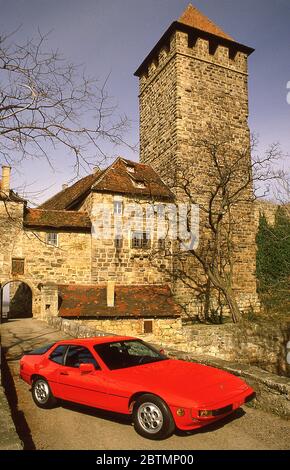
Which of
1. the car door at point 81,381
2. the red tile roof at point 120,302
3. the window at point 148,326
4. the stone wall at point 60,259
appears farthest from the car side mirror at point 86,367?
the stone wall at point 60,259

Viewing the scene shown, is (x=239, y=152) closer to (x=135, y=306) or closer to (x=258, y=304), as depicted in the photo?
(x=258, y=304)

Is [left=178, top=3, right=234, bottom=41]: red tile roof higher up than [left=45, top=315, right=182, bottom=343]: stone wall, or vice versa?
[left=178, top=3, right=234, bottom=41]: red tile roof

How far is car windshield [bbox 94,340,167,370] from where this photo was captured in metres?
5.64

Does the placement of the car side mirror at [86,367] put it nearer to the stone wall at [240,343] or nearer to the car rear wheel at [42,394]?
the car rear wheel at [42,394]

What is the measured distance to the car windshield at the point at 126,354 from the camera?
222 inches

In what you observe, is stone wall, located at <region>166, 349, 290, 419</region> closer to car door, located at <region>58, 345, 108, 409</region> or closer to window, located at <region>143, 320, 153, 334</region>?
car door, located at <region>58, 345, 108, 409</region>

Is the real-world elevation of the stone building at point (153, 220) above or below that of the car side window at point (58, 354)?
above

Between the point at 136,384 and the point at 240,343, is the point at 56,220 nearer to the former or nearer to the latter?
the point at 240,343

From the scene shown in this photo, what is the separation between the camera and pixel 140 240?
22125mm

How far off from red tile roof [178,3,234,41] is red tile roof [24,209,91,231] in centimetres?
1477

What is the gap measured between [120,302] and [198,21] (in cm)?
2034

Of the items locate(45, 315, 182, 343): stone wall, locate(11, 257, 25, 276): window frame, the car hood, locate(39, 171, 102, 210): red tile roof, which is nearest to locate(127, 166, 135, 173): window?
locate(39, 171, 102, 210): red tile roof

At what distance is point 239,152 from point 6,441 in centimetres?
2312
